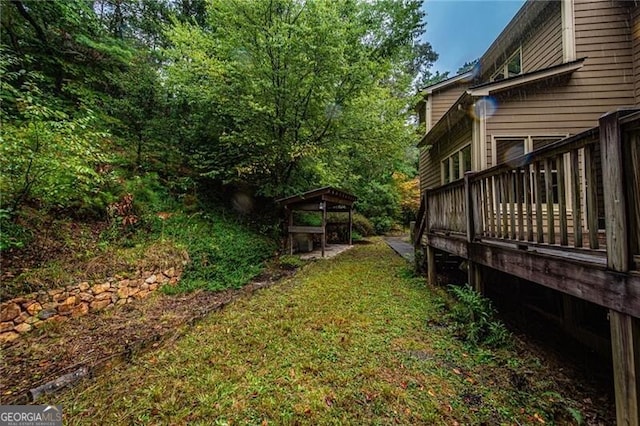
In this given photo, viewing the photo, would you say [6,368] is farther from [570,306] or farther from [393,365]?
[570,306]

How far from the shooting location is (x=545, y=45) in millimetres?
6680

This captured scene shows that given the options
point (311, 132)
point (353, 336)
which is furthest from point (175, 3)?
point (353, 336)

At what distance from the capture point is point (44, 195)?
4457mm

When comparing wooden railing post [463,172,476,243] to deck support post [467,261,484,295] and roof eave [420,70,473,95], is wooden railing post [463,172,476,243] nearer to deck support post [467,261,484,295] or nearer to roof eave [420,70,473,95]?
deck support post [467,261,484,295]

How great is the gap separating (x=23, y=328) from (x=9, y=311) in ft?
0.95

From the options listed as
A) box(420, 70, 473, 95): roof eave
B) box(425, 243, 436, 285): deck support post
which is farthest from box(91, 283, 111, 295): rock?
box(420, 70, 473, 95): roof eave

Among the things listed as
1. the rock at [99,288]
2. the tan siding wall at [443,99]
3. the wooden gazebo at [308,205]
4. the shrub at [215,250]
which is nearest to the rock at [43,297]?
the rock at [99,288]

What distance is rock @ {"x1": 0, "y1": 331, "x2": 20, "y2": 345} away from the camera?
139 inches

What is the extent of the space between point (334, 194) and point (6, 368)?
845cm

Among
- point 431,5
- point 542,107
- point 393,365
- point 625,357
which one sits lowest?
point 393,365

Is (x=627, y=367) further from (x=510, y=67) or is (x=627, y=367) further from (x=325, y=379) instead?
(x=510, y=67)

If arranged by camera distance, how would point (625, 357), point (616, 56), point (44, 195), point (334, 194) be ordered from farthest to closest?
point (334, 194), point (616, 56), point (44, 195), point (625, 357)

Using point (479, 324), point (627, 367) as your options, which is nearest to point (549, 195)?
point (627, 367)

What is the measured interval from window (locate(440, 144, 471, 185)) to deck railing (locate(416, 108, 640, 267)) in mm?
2490
